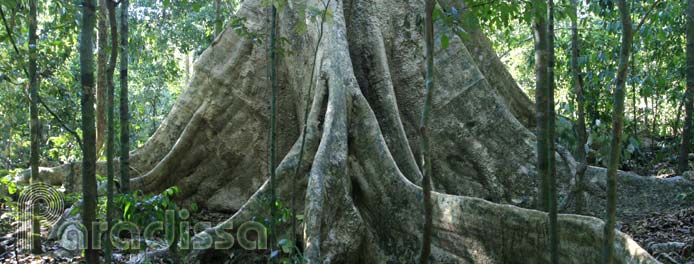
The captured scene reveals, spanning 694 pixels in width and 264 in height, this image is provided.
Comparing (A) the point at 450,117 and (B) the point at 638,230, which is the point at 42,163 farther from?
(B) the point at 638,230

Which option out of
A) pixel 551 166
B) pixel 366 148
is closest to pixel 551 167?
pixel 551 166

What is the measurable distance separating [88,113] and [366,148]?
2.67 m

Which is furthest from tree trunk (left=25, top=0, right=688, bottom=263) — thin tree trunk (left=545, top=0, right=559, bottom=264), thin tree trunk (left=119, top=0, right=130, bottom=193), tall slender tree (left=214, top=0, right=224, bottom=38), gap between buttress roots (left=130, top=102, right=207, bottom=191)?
thin tree trunk (left=119, top=0, right=130, bottom=193)

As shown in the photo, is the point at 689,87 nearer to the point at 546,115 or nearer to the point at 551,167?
the point at 546,115

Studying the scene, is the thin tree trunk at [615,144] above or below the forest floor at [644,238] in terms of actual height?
above

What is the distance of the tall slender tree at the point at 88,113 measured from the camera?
9.28ft

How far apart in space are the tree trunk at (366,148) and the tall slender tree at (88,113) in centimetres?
143

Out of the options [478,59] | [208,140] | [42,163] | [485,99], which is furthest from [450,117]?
[42,163]

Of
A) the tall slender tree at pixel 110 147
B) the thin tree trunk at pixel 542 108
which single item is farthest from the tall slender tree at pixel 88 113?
the thin tree trunk at pixel 542 108

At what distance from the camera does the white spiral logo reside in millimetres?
5453

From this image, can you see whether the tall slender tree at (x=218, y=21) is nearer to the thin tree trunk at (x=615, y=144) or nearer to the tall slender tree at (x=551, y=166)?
the tall slender tree at (x=551, y=166)

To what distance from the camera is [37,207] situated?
557cm

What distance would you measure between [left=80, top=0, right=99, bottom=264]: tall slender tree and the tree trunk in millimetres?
1433

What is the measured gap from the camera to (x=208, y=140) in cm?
695
